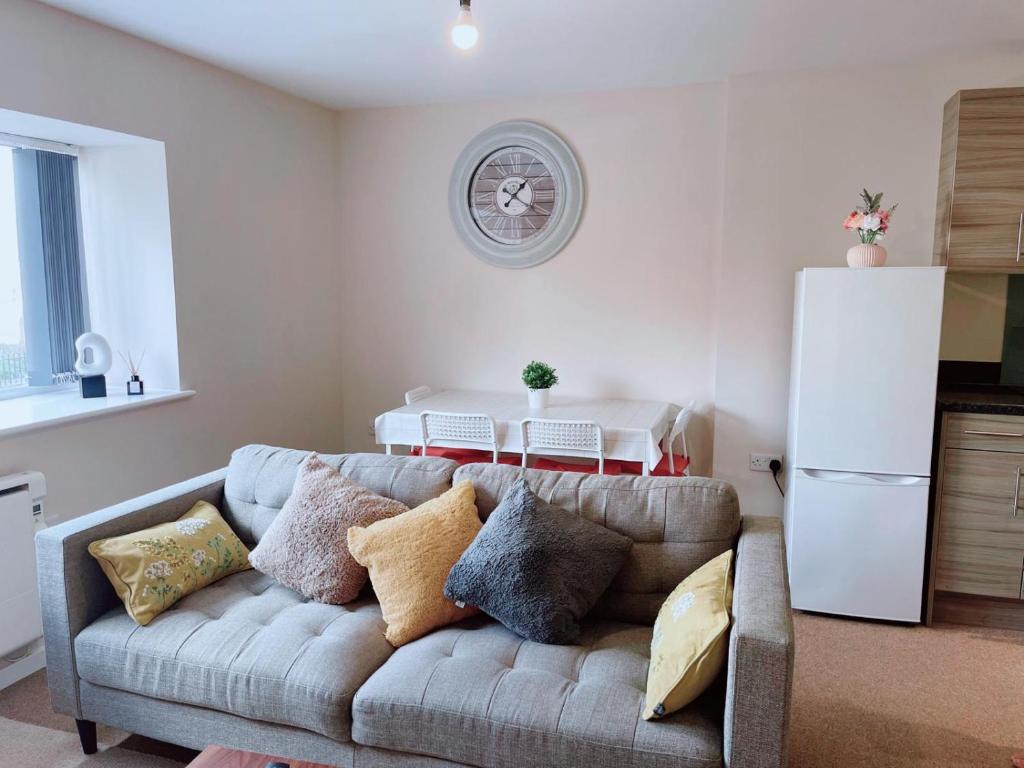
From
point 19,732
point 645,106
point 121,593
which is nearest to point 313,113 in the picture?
point 645,106

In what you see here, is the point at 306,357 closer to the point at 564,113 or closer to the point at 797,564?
the point at 564,113

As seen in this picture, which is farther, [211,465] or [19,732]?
[211,465]

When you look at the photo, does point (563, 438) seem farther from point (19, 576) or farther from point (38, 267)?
point (38, 267)

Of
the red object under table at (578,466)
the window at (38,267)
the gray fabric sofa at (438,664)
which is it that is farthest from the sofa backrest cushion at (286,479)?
the window at (38,267)

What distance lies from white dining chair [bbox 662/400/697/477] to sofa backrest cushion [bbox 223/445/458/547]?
1.31m

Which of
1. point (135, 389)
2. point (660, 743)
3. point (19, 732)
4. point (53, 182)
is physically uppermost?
point (53, 182)

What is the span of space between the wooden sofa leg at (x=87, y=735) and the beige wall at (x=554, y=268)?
8.73 ft

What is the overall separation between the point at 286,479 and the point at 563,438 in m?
1.27

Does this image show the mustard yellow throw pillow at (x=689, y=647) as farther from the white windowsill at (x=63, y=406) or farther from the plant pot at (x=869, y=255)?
the white windowsill at (x=63, y=406)

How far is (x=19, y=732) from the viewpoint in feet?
7.71

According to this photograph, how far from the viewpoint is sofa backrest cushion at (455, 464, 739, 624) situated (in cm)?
213

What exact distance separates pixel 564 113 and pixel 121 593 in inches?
129

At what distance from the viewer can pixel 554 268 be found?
14.0 ft

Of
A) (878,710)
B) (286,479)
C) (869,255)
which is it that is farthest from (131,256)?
(878,710)
